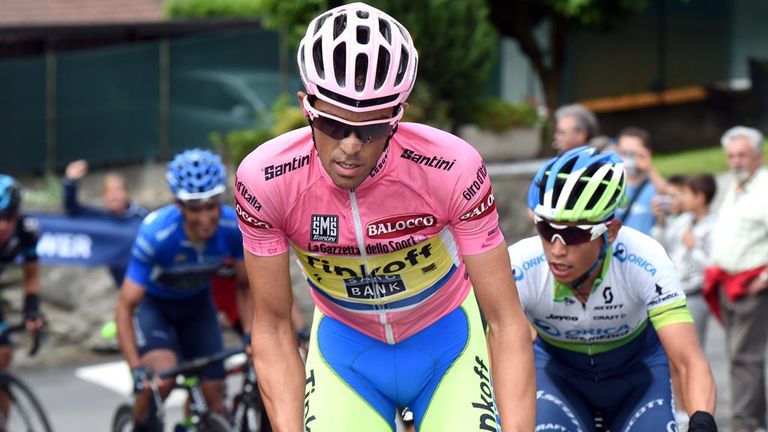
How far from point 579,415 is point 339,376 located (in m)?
1.17

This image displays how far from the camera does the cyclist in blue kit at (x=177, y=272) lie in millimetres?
7910

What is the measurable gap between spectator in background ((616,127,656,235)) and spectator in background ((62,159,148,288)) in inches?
200

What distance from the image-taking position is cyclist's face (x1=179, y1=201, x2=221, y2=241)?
7.89 metres

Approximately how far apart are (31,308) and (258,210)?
17.7 ft

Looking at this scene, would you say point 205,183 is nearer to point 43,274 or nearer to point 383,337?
point 383,337

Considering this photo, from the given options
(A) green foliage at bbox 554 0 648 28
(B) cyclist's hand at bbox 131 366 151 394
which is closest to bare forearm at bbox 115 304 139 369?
(B) cyclist's hand at bbox 131 366 151 394


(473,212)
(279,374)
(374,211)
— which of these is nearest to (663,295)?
(473,212)

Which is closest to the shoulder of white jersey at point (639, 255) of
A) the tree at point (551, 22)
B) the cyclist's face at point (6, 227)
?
the cyclist's face at point (6, 227)

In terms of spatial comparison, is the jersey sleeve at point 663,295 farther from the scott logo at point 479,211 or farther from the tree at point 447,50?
the tree at point 447,50

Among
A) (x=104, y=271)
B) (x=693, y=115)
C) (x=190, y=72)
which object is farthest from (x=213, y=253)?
(x=693, y=115)

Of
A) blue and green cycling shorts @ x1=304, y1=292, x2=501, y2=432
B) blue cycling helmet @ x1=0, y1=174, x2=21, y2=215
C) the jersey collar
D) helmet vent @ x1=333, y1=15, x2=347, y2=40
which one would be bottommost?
blue cycling helmet @ x1=0, y1=174, x2=21, y2=215

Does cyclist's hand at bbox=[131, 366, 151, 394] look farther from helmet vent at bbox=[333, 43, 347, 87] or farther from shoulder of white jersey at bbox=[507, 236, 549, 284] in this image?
helmet vent at bbox=[333, 43, 347, 87]

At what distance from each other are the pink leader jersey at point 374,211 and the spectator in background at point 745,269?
5239mm

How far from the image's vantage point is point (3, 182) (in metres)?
8.88
